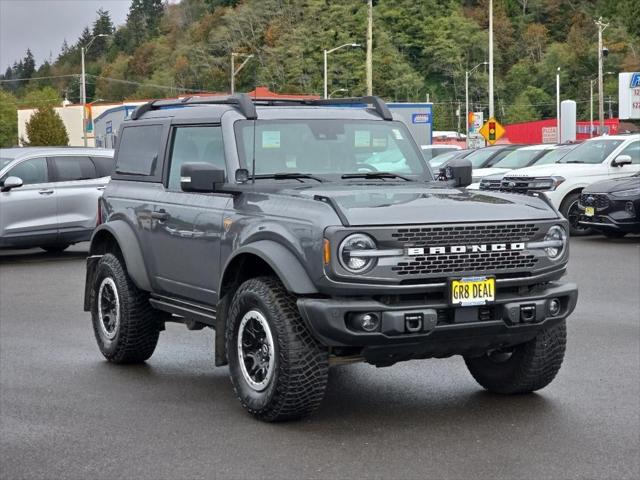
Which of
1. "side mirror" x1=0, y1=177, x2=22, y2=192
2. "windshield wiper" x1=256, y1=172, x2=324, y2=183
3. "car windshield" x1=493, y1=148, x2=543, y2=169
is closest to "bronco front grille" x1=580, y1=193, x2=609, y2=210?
"car windshield" x1=493, y1=148, x2=543, y2=169

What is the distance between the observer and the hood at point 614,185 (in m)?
19.2

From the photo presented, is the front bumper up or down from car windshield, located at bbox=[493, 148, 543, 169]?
down

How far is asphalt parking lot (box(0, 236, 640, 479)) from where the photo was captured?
19.6 ft

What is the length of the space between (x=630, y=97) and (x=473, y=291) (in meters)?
39.8

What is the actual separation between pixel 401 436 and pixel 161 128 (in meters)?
3.22

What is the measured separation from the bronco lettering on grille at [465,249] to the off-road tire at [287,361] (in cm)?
79

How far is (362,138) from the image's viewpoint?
8.02 meters

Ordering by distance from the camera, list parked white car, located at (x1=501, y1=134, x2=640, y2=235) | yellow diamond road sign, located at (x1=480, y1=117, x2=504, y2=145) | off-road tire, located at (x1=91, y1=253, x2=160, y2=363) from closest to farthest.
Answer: off-road tire, located at (x1=91, y1=253, x2=160, y2=363), parked white car, located at (x1=501, y1=134, x2=640, y2=235), yellow diamond road sign, located at (x1=480, y1=117, x2=504, y2=145)

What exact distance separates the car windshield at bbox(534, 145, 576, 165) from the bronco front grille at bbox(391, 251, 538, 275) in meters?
16.2

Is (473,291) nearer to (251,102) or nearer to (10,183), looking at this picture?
(251,102)

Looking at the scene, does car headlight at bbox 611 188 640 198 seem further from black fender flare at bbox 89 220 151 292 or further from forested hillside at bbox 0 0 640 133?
forested hillside at bbox 0 0 640 133

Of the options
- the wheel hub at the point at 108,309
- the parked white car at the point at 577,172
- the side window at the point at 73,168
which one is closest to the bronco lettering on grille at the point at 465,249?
the wheel hub at the point at 108,309

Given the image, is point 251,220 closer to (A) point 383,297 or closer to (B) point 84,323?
(A) point 383,297

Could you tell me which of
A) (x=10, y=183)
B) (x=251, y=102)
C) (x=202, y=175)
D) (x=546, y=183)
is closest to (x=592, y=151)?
(x=546, y=183)
